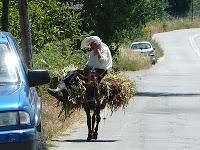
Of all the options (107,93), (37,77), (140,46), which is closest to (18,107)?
(37,77)

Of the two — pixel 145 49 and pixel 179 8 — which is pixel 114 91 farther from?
pixel 179 8

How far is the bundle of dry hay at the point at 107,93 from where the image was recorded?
1170 centimetres

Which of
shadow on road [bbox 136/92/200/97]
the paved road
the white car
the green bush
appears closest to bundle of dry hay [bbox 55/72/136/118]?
the paved road

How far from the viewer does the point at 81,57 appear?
61.3 feet

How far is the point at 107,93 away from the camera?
1177 cm

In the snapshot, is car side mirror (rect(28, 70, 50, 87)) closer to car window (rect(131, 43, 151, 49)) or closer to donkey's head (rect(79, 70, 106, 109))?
donkey's head (rect(79, 70, 106, 109))

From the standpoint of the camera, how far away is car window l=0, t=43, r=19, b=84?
7289mm

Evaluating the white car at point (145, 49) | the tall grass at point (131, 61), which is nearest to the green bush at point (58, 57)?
the tall grass at point (131, 61)

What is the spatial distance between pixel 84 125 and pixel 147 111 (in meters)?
3.77

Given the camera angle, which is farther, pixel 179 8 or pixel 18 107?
pixel 179 8

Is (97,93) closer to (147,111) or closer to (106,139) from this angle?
(106,139)

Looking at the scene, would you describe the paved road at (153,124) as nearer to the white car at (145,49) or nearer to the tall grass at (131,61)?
the tall grass at (131,61)

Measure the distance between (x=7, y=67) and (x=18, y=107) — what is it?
1.13m

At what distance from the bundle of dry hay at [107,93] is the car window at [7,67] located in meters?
3.99
